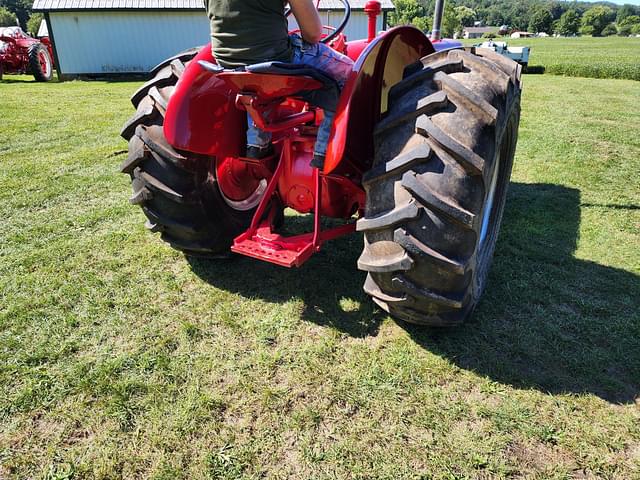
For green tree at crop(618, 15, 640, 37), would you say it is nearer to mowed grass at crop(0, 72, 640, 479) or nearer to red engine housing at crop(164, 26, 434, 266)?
mowed grass at crop(0, 72, 640, 479)

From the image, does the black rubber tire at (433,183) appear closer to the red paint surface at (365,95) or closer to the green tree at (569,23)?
the red paint surface at (365,95)

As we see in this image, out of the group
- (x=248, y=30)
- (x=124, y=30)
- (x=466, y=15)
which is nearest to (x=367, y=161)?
(x=248, y=30)

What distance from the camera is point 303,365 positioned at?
2596 millimetres

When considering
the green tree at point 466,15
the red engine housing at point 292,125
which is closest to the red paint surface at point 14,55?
the red engine housing at point 292,125

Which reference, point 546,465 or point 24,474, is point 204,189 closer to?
point 24,474

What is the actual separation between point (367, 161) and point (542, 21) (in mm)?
118365

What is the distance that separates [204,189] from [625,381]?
2.60 m

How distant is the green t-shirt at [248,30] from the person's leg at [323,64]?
5.2 inches

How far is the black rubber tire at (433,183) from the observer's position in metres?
2.18

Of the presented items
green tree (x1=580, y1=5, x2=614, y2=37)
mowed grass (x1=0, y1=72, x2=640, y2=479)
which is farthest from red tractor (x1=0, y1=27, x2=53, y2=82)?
green tree (x1=580, y1=5, x2=614, y2=37)

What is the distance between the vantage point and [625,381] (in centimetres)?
246

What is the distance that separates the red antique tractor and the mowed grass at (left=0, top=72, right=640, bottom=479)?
1.16 feet

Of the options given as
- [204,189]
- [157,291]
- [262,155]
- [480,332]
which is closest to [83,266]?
[157,291]

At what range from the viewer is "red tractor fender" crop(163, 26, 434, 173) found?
249 centimetres
